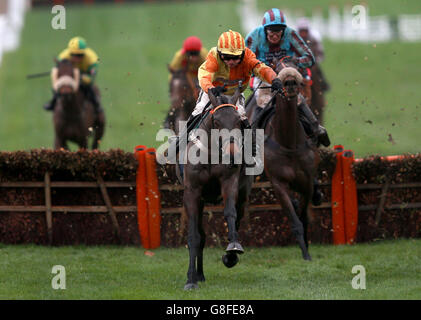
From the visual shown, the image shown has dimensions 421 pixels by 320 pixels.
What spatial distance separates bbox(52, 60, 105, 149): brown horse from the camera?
13969 mm

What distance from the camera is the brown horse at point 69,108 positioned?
14.0 m

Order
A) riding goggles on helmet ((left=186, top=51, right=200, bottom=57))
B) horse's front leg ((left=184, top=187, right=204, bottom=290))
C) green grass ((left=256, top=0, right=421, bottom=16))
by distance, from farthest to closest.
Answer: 1. green grass ((left=256, top=0, right=421, bottom=16))
2. riding goggles on helmet ((left=186, top=51, right=200, bottom=57))
3. horse's front leg ((left=184, top=187, right=204, bottom=290))

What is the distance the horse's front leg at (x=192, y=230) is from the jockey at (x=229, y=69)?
2.68ft

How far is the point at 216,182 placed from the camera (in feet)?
26.9

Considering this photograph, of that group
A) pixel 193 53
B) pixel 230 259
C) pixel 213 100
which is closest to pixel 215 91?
pixel 213 100

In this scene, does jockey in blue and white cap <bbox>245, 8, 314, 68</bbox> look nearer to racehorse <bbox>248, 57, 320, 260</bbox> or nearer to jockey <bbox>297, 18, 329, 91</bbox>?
racehorse <bbox>248, 57, 320, 260</bbox>

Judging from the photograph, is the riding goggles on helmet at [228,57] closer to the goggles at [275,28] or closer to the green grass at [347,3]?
the goggles at [275,28]

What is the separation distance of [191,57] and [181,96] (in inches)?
27.1

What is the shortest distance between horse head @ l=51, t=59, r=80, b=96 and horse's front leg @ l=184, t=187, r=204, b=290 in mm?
6209

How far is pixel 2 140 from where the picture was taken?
19.8 meters

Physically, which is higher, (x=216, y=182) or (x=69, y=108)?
(x=69, y=108)

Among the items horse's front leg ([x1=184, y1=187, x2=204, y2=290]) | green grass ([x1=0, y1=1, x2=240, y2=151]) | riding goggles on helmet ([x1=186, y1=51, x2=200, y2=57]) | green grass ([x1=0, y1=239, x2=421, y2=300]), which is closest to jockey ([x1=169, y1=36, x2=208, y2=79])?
riding goggles on helmet ([x1=186, y1=51, x2=200, y2=57])

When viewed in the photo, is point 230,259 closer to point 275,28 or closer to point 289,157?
point 289,157
